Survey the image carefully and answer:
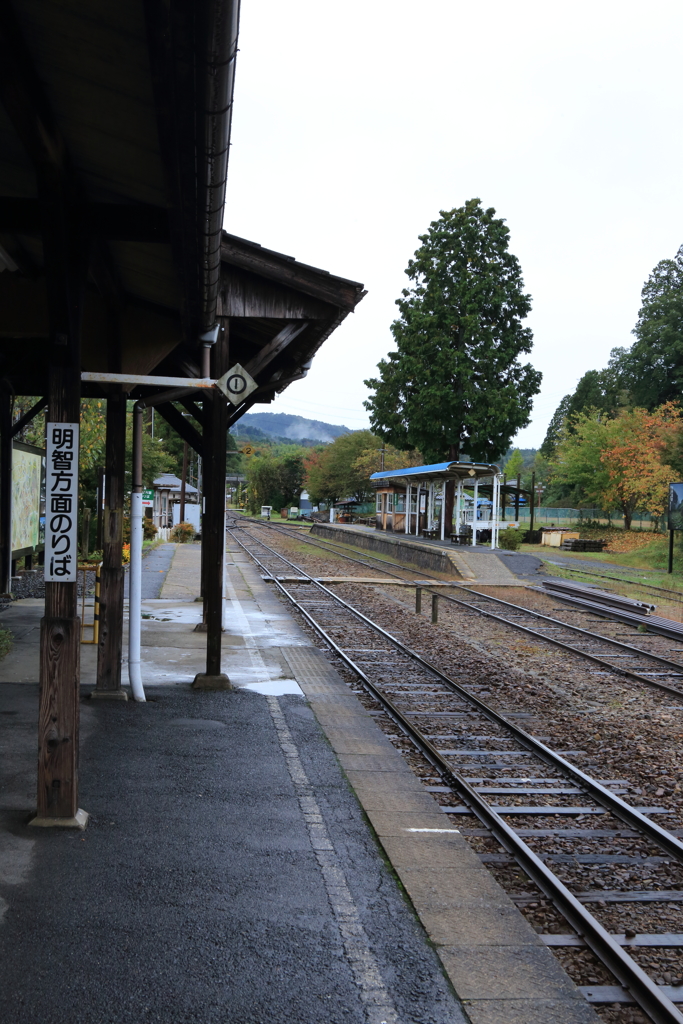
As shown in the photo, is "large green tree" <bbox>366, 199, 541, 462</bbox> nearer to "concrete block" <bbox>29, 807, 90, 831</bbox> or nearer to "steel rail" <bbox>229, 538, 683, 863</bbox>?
"steel rail" <bbox>229, 538, 683, 863</bbox>

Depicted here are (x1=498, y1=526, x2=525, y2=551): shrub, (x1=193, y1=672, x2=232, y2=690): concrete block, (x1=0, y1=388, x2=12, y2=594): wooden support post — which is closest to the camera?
(x1=193, y1=672, x2=232, y2=690): concrete block

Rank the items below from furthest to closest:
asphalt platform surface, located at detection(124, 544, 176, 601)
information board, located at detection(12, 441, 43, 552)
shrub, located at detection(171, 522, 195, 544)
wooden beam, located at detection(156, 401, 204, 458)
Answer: shrub, located at detection(171, 522, 195, 544) → asphalt platform surface, located at detection(124, 544, 176, 601) → information board, located at detection(12, 441, 43, 552) → wooden beam, located at detection(156, 401, 204, 458)

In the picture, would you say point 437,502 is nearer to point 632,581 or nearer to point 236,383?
point 632,581

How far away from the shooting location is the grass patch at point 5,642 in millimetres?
8942

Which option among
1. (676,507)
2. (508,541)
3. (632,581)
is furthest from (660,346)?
(632,581)

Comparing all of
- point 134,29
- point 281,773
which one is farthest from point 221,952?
point 134,29

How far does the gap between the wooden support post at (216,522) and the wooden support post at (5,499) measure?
242 inches

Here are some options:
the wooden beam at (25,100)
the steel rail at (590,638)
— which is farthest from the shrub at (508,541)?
the wooden beam at (25,100)

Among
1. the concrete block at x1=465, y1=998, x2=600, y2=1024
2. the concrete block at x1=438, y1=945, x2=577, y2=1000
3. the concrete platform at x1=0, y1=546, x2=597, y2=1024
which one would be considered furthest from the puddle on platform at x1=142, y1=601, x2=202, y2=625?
the concrete block at x1=465, y1=998, x2=600, y2=1024

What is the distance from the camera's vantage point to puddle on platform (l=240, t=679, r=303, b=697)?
8156mm

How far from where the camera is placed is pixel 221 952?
11.1 ft

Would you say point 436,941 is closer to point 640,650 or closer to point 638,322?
point 640,650

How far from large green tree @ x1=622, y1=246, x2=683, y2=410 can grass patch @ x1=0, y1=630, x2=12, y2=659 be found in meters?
48.2

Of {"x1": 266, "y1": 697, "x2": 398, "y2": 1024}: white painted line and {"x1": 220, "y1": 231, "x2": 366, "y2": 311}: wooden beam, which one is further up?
{"x1": 220, "y1": 231, "x2": 366, "y2": 311}: wooden beam
